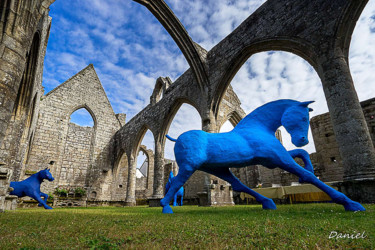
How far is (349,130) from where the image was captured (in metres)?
4.15

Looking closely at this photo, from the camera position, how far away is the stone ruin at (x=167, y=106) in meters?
3.77

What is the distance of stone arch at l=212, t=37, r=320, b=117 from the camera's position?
561 cm

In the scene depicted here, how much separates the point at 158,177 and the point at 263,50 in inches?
310

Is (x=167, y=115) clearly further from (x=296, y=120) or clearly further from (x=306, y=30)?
(x=296, y=120)

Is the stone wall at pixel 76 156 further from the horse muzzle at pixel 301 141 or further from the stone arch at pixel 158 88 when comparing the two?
the horse muzzle at pixel 301 141

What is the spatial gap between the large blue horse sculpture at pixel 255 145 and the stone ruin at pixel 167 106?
1.93 metres

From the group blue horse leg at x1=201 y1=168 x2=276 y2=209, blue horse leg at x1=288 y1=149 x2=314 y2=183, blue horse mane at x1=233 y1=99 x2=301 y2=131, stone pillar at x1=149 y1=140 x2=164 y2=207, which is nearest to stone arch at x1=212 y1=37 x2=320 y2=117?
blue horse mane at x1=233 y1=99 x2=301 y2=131

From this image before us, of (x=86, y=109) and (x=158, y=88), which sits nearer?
(x=158, y=88)

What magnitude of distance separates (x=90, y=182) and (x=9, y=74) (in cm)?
1283

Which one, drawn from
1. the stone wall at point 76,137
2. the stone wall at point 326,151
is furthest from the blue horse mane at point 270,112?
the stone wall at point 76,137

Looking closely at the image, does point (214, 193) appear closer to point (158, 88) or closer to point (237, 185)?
point (237, 185)

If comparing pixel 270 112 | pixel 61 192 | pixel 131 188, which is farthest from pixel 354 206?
pixel 61 192

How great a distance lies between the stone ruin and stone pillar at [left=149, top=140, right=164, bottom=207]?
0.05 meters

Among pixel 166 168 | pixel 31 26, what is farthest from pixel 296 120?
pixel 166 168
